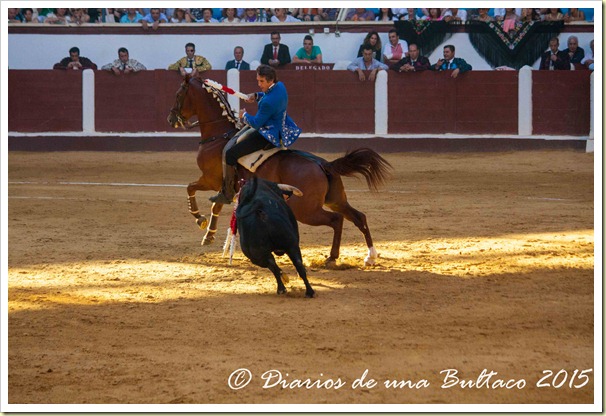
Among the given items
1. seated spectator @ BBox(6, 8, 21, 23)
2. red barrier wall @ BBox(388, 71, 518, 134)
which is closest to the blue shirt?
red barrier wall @ BBox(388, 71, 518, 134)

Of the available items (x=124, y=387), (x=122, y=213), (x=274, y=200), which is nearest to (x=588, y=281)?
(x=274, y=200)

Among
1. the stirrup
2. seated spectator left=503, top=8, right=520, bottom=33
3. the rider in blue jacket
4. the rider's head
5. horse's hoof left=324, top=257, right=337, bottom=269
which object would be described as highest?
seated spectator left=503, top=8, right=520, bottom=33

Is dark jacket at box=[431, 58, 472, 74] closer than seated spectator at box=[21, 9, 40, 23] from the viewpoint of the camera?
Yes

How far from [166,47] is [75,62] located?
4.31 feet

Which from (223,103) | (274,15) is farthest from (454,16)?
(223,103)

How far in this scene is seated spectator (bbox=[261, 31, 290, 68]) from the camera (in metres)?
13.9

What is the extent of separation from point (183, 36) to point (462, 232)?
8106 millimetres

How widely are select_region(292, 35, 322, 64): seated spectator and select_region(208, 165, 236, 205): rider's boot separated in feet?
24.6

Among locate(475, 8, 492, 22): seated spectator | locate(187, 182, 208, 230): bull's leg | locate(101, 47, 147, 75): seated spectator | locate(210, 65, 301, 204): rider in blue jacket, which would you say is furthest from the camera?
locate(101, 47, 147, 75): seated spectator

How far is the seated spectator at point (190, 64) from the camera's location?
1402 centimetres

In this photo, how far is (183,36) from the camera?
47.9 ft

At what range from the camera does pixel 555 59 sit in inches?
529

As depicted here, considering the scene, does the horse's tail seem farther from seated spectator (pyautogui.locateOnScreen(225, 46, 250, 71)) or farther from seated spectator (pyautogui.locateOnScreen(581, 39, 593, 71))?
seated spectator (pyautogui.locateOnScreen(225, 46, 250, 71))

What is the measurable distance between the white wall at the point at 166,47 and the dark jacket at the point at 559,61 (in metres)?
0.80
